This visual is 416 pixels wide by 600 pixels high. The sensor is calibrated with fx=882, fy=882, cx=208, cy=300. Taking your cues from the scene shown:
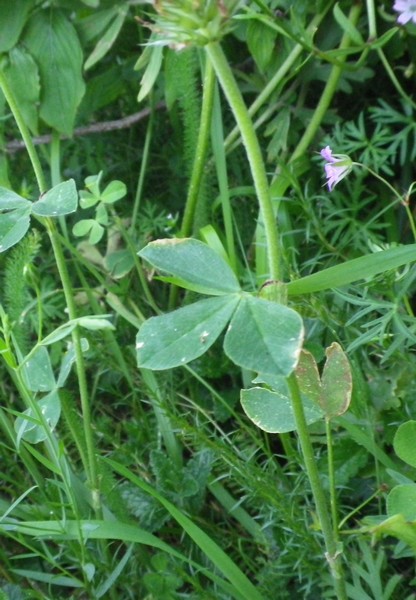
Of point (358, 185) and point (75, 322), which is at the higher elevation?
point (75, 322)

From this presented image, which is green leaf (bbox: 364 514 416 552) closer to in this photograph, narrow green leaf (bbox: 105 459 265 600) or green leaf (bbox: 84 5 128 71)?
narrow green leaf (bbox: 105 459 265 600)

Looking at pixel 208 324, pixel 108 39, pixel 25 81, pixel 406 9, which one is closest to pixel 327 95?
pixel 406 9

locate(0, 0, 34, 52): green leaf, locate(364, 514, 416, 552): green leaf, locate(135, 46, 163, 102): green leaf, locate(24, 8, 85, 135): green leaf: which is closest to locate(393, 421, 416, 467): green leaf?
locate(364, 514, 416, 552): green leaf

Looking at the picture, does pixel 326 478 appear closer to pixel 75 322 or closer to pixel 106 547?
pixel 106 547

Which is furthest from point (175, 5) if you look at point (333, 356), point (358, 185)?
point (358, 185)

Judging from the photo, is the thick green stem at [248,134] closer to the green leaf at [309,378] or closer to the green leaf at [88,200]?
the green leaf at [309,378]

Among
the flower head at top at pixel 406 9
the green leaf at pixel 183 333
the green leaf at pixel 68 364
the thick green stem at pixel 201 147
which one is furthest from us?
the thick green stem at pixel 201 147

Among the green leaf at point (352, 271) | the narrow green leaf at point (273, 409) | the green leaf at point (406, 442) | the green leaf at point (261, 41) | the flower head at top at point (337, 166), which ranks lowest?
the green leaf at point (406, 442)

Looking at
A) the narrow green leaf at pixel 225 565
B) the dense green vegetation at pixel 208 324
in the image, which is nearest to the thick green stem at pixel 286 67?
the dense green vegetation at pixel 208 324
